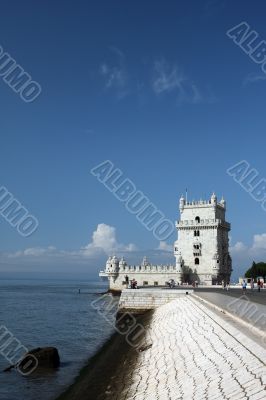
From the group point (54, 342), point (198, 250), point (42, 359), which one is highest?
point (198, 250)

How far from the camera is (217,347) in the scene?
13.5 m

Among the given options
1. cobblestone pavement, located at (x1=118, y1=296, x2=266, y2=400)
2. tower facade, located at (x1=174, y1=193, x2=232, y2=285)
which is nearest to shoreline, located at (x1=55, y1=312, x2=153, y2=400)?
cobblestone pavement, located at (x1=118, y1=296, x2=266, y2=400)

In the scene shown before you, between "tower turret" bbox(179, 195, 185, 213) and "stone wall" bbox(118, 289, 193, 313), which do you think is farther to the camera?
"tower turret" bbox(179, 195, 185, 213)

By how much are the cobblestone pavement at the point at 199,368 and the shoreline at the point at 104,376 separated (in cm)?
35

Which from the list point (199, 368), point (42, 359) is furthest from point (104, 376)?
point (199, 368)

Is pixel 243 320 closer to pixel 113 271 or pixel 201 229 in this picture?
pixel 201 229

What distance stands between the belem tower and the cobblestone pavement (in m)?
54.2

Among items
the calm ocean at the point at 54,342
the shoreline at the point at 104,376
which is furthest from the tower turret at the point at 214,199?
the shoreline at the point at 104,376

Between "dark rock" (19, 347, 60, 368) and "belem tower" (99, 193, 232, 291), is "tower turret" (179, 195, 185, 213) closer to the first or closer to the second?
"belem tower" (99, 193, 232, 291)

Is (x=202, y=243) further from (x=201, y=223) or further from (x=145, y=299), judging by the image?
(x=145, y=299)

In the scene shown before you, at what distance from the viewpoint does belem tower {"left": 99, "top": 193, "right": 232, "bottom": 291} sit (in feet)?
241

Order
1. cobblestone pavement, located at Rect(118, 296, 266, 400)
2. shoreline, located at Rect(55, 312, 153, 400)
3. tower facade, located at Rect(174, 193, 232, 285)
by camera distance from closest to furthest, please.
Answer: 1. cobblestone pavement, located at Rect(118, 296, 266, 400)
2. shoreline, located at Rect(55, 312, 153, 400)
3. tower facade, located at Rect(174, 193, 232, 285)

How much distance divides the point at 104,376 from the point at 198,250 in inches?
2268

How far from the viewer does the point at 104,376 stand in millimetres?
17859
